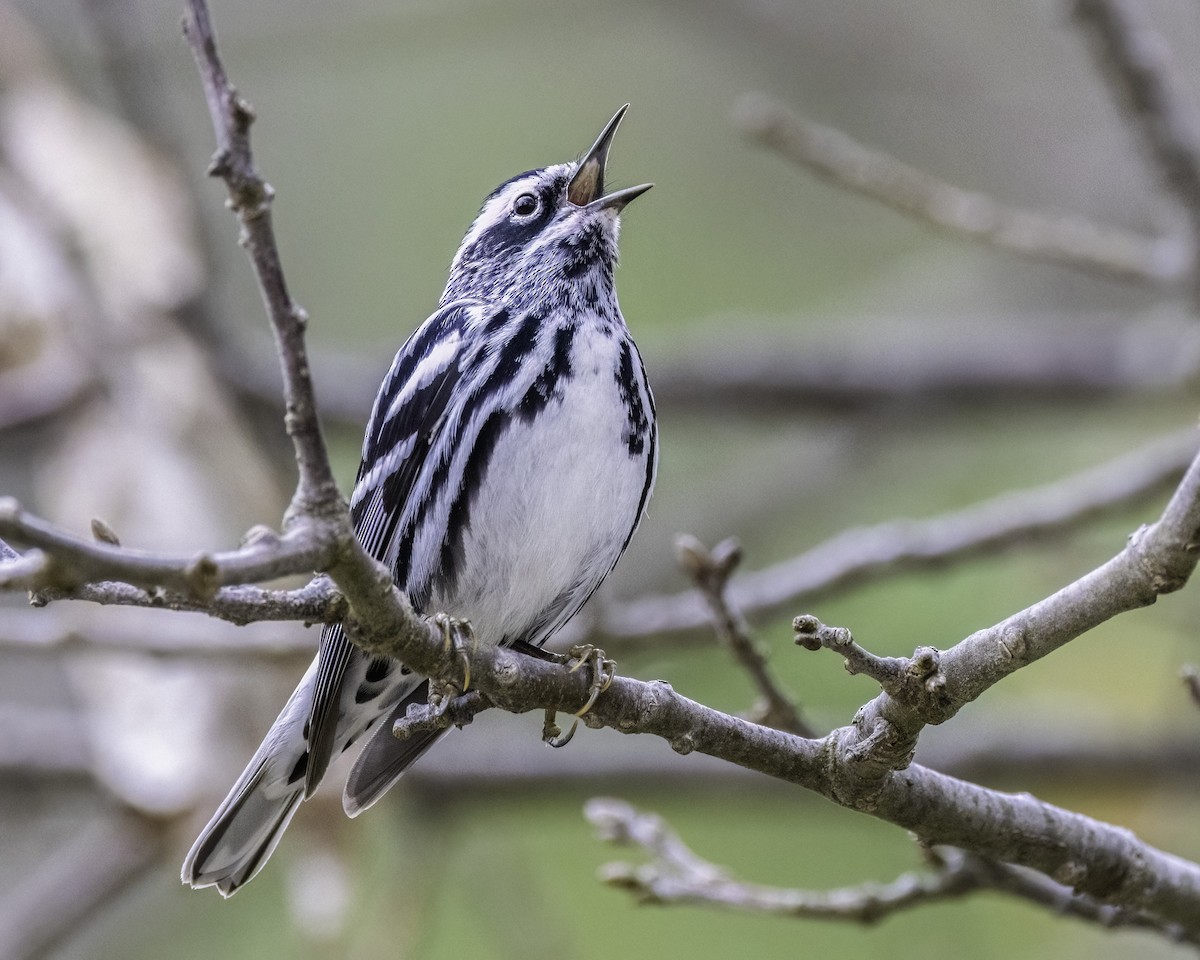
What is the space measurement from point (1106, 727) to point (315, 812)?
280 cm

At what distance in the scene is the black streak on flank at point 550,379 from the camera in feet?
10.1

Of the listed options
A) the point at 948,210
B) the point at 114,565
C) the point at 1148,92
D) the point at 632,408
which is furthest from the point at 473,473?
the point at 1148,92

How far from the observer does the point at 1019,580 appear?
23.0 feet

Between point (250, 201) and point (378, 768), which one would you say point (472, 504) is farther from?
point (250, 201)

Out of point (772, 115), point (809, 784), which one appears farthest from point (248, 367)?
point (809, 784)

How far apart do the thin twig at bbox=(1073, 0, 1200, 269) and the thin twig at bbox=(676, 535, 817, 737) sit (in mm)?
2013

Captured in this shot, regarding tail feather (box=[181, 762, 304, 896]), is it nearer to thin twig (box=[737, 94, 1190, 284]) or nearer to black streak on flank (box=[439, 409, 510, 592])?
black streak on flank (box=[439, 409, 510, 592])

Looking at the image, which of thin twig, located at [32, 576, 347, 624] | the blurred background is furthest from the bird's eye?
thin twig, located at [32, 576, 347, 624]

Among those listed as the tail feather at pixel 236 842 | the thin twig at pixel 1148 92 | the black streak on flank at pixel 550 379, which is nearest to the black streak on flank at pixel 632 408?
the black streak on flank at pixel 550 379

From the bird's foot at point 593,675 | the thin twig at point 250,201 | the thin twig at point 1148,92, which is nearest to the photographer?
the thin twig at point 250,201

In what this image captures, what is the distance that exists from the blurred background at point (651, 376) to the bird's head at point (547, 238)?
39.8 inches

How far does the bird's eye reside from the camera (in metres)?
4.08

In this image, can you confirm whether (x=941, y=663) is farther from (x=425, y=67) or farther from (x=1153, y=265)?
(x=425, y=67)

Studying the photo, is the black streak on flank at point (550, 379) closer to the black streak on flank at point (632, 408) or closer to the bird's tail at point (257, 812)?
the black streak on flank at point (632, 408)
